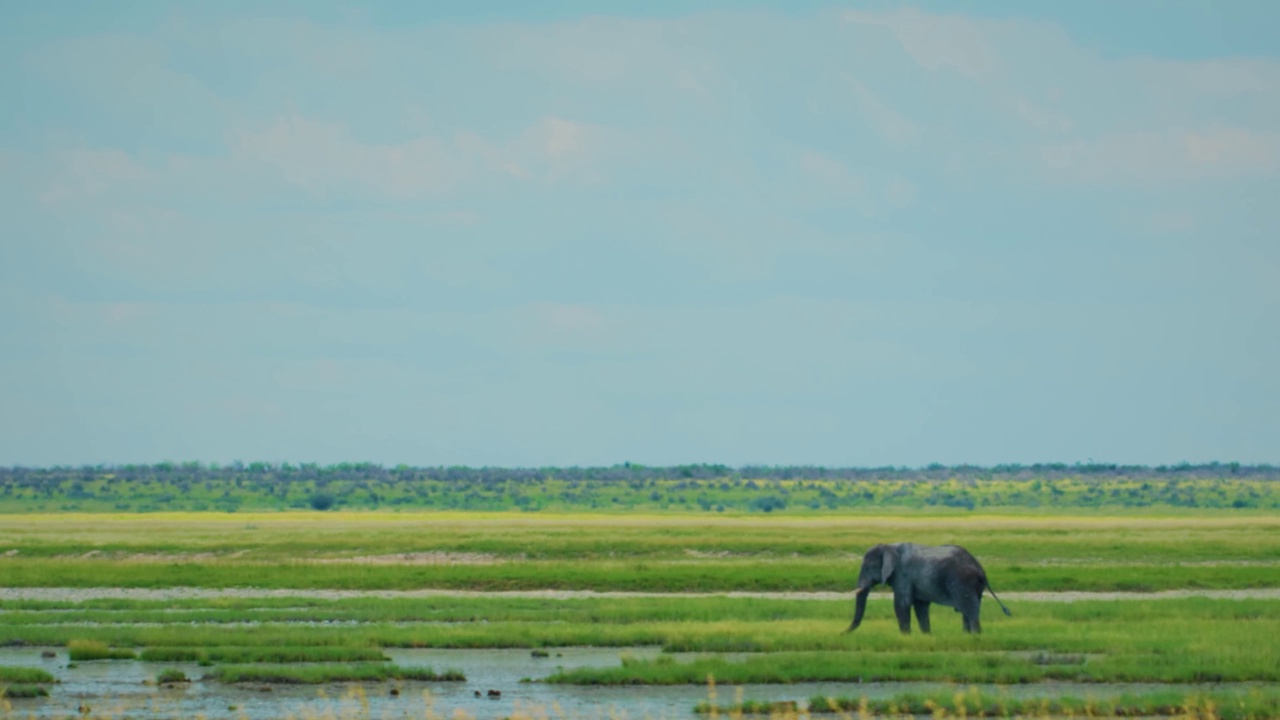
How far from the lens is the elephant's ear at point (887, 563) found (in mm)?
27375

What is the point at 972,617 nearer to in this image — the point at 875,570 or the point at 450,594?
the point at 875,570

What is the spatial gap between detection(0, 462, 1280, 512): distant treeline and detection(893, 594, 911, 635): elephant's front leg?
83.2 m

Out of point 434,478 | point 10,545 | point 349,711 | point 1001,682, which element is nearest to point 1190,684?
point 1001,682

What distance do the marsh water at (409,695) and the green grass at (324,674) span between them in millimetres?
289

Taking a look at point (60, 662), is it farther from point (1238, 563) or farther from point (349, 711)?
point (1238, 563)

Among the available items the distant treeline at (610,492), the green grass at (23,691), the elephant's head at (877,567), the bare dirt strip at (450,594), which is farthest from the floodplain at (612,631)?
the distant treeline at (610,492)

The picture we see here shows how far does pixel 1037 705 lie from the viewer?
20.2 metres

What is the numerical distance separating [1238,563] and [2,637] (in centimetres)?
3821

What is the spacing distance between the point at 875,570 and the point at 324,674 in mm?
9743

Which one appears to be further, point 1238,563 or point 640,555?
point 640,555

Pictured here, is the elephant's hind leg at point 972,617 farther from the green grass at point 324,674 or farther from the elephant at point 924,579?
the green grass at point 324,674

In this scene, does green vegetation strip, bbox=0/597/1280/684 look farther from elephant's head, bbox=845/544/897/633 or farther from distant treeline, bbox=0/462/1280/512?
distant treeline, bbox=0/462/1280/512

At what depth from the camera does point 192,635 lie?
2853cm

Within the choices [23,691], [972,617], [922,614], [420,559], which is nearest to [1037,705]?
[972,617]
